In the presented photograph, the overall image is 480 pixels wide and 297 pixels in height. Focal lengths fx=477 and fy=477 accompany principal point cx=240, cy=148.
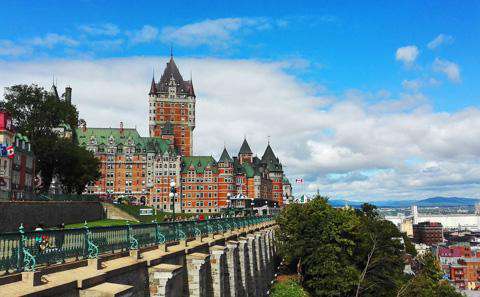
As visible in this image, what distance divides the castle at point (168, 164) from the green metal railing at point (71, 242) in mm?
105800

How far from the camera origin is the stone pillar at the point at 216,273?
73.9 ft

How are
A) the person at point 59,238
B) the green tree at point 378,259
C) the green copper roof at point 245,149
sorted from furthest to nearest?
the green copper roof at point 245,149, the green tree at point 378,259, the person at point 59,238

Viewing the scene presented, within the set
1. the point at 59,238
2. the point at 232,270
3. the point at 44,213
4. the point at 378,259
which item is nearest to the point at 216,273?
the point at 232,270

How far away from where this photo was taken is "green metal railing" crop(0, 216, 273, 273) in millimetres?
10773

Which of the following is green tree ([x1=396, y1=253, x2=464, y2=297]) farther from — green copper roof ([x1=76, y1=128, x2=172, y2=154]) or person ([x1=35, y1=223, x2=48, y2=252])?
green copper roof ([x1=76, y1=128, x2=172, y2=154])

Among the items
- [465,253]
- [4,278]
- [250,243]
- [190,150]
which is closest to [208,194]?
[190,150]

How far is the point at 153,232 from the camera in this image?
19281 millimetres

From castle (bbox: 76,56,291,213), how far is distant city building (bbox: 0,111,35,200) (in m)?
62.9

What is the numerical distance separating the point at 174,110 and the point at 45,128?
295 ft

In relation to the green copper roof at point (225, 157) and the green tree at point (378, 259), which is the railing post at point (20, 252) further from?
the green copper roof at point (225, 157)

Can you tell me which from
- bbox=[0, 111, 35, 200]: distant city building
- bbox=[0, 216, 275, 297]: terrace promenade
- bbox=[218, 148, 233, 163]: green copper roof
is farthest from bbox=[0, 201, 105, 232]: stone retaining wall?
bbox=[218, 148, 233, 163]: green copper roof

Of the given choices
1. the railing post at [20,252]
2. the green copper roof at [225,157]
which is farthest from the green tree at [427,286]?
the green copper roof at [225,157]

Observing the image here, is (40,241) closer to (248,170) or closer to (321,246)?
(321,246)

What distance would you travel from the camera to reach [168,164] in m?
141
